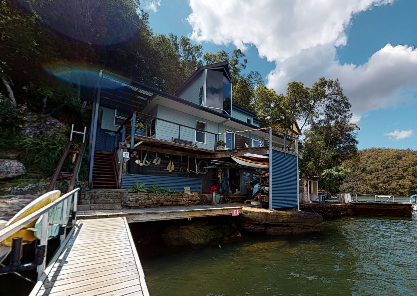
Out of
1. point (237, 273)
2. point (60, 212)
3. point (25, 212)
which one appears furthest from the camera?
point (237, 273)

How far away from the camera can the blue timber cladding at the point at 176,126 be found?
43.9 ft

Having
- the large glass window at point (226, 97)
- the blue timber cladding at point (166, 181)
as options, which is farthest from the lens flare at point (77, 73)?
the large glass window at point (226, 97)

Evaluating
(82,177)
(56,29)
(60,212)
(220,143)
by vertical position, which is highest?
(56,29)

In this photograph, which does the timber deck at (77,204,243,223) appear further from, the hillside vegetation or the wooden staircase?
the hillside vegetation

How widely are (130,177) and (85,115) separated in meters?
8.13

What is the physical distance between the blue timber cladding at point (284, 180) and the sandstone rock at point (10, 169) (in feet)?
39.3

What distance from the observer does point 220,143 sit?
46.5ft

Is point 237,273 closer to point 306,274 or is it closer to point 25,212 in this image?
point 306,274

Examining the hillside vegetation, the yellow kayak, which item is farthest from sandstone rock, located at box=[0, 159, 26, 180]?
the hillside vegetation

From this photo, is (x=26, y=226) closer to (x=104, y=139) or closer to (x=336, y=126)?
(x=104, y=139)

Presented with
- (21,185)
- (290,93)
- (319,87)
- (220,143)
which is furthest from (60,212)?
(319,87)

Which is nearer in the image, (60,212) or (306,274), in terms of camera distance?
(60,212)

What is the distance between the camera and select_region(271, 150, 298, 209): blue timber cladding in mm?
11784

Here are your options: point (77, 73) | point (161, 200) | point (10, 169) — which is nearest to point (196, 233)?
point (161, 200)
